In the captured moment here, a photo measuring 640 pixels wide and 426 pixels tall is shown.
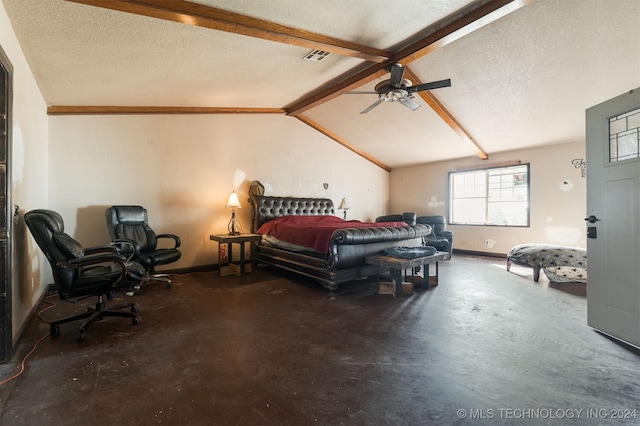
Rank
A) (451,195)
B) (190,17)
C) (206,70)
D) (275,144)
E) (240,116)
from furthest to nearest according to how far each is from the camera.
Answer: (451,195) < (275,144) < (240,116) < (206,70) < (190,17)

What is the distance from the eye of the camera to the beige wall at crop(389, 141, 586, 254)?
5.16 metres

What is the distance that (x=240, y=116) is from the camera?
5.33 m

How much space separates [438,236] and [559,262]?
2206 millimetres

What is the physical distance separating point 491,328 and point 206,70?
407cm

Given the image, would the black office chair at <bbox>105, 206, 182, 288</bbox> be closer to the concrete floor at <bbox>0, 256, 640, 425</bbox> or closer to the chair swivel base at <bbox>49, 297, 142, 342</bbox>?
the concrete floor at <bbox>0, 256, 640, 425</bbox>

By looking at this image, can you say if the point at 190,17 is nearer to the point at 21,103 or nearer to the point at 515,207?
the point at 21,103

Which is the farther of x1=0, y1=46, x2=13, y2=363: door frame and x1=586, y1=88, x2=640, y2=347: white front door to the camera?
x1=586, y1=88, x2=640, y2=347: white front door

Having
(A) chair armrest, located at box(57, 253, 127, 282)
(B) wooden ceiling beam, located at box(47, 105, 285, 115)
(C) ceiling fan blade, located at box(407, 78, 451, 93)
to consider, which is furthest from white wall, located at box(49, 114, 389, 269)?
(C) ceiling fan blade, located at box(407, 78, 451, 93)

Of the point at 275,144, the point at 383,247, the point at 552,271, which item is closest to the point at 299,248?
the point at 383,247

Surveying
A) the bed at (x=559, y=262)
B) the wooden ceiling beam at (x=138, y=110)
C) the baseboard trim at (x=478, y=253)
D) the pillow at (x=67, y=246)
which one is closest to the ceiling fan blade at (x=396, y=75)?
the wooden ceiling beam at (x=138, y=110)

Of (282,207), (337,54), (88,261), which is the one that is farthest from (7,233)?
(282,207)

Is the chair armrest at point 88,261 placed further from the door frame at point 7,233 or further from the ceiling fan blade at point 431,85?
the ceiling fan blade at point 431,85

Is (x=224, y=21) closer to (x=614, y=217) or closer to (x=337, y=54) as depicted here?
(x=337, y=54)

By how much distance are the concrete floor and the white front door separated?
0.23 m
